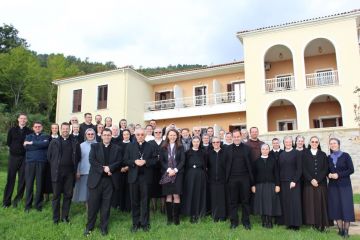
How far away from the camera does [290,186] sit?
Answer: 6.21m

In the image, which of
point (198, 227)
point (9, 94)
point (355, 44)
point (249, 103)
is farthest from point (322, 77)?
point (9, 94)

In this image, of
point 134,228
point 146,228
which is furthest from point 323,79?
point 134,228

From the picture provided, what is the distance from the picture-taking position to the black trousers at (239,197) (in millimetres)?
6023

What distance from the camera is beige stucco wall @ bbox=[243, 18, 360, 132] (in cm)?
1521

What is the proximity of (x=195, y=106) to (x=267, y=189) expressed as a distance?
1438cm

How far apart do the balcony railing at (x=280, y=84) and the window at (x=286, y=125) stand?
224cm

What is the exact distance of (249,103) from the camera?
16969 millimetres

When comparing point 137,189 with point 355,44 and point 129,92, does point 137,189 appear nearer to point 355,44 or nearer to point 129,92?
point 355,44

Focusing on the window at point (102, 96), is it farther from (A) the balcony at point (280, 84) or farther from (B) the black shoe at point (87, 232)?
(B) the black shoe at point (87, 232)

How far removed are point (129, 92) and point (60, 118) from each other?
574cm

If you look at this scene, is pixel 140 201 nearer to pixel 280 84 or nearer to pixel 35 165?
pixel 35 165

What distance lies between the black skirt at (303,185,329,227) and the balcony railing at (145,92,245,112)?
1338 centimetres

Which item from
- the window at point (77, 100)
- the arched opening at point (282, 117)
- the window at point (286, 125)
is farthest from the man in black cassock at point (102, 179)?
the window at point (77, 100)

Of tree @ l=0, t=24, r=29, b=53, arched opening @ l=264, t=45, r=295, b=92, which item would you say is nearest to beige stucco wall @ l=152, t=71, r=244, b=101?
arched opening @ l=264, t=45, r=295, b=92
